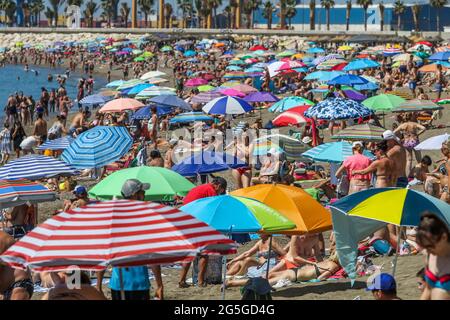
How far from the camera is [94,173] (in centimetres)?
1781

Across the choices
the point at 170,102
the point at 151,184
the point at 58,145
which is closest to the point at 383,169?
the point at 151,184

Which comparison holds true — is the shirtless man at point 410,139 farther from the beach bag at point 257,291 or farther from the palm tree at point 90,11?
the palm tree at point 90,11

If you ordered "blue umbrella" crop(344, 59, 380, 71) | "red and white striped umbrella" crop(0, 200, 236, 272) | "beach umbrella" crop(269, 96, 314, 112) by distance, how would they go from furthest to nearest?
"blue umbrella" crop(344, 59, 380, 71) → "beach umbrella" crop(269, 96, 314, 112) → "red and white striped umbrella" crop(0, 200, 236, 272)

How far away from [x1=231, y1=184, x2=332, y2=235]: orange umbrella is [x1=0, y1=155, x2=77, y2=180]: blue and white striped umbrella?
3703mm

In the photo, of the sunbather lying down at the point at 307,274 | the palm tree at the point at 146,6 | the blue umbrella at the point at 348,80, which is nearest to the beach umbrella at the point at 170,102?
the blue umbrella at the point at 348,80

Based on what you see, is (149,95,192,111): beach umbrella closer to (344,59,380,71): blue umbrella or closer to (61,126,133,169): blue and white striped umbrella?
(344,59,380,71): blue umbrella

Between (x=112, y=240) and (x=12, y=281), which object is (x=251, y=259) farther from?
(x=112, y=240)

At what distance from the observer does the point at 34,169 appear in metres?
11.7

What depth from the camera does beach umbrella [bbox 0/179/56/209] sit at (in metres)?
10.1

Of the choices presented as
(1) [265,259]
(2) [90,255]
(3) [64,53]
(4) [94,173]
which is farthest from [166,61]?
(2) [90,255]

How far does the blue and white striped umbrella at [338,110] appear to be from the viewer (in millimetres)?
16406

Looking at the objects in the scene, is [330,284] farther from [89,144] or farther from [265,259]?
[89,144]

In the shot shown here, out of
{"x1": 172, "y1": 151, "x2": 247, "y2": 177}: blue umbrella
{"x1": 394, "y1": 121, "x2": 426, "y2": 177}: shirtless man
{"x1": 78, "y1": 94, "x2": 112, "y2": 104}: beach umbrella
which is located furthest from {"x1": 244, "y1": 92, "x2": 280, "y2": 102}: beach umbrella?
{"x1": 172, "y1": 151, "x2": 247, "y2": 177}: blue umbrella

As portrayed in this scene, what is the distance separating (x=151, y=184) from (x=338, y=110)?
750 cm
